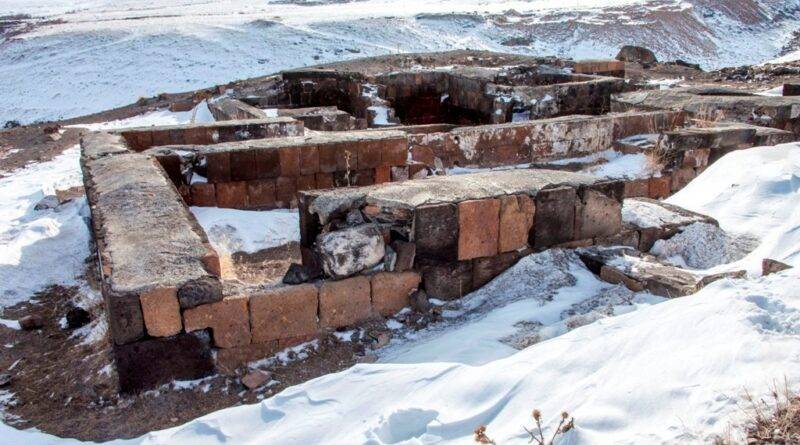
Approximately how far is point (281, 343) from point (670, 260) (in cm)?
320

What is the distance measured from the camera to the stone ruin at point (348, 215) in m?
3.93

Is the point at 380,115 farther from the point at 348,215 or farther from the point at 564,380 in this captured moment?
the point at 564,380

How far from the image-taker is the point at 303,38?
101 ft

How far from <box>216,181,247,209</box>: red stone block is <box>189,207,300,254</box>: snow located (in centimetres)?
14

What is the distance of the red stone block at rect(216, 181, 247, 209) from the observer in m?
6.89

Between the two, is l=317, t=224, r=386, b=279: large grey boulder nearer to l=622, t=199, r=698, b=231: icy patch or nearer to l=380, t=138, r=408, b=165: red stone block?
l=622, t=199, r=698, b=231: icy patch

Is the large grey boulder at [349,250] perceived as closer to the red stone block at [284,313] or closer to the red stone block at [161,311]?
the red stone block at [284,313]

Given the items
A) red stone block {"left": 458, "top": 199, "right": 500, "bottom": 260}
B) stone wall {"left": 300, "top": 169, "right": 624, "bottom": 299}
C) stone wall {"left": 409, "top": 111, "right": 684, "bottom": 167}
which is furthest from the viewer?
stone wall {"left": 409, "top": 111, "right": 684, "bottom": 167}

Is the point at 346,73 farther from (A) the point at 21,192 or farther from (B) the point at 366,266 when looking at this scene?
(B) the point at 366,266

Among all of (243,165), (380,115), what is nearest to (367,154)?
(243,165)

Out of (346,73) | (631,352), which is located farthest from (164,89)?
(631,352)

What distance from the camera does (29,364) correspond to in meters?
4.57

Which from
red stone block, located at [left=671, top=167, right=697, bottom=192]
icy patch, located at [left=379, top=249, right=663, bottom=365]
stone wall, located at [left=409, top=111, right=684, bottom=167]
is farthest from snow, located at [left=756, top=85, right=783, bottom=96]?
icy patch, located at [left=379, top=249, right=663, bottom=365]

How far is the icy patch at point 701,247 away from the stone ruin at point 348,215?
0.12 meters
